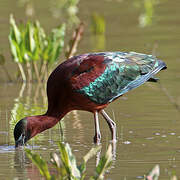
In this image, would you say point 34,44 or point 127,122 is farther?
point 34,44

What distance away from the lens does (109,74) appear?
8289mm

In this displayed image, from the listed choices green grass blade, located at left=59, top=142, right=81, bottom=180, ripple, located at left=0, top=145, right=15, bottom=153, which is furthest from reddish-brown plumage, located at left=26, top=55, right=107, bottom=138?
green grass blade, located at left=59, top=142, right=81, bottom=180

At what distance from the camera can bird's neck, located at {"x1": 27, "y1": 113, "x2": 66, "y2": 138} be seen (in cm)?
775

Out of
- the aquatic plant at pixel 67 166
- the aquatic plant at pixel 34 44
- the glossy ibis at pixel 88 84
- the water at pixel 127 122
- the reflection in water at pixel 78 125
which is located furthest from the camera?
the aquatic plant at pixel 34 44

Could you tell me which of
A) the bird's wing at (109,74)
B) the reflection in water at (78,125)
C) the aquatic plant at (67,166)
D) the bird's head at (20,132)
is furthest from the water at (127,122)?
the aquatic plant at (67,166)

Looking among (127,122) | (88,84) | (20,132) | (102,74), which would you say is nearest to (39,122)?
(20,132)

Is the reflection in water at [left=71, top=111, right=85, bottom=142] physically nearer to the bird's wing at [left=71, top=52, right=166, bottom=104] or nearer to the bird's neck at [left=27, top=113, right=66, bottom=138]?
the bird's neck at [left=27, top=113, right=66, bottom=138]

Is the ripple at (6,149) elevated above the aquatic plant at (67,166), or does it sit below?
below

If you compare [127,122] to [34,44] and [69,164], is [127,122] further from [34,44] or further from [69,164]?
[69,164]

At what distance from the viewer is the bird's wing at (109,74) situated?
8.06 m

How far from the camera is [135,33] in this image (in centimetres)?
1478

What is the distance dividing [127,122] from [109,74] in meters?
0.82

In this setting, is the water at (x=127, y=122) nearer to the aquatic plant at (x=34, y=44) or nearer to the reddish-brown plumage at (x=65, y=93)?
the reddish-brown plumage at (x=65, y=93)

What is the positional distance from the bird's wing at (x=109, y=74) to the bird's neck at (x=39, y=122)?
0.41 meters
